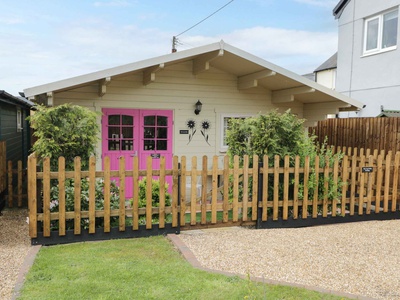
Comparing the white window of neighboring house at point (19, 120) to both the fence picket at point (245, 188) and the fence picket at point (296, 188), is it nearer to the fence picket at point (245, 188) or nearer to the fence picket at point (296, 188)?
the fence picket at point (245, 188)

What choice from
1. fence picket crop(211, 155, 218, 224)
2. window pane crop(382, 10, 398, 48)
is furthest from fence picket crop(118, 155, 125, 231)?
window pane crop(382, 10, 398, 48)

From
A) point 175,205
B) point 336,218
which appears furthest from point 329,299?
point 336,218

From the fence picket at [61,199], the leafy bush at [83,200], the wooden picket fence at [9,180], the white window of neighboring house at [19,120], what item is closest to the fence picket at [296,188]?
the leafy bush at [83,200]

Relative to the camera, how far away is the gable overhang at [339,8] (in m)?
14.3

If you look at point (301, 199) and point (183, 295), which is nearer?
point (183, 295)

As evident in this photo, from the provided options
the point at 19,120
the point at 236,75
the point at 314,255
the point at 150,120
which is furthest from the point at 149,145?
the point at 19,120

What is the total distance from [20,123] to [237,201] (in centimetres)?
983

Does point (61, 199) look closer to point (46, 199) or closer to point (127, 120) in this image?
point (46, 199)

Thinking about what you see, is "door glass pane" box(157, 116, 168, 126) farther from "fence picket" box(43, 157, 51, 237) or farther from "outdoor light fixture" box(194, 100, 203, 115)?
"fence picket" box(43, 157, 51, 237)

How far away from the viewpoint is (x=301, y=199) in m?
6.89

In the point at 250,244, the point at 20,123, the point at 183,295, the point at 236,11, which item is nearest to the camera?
the point at 183,295

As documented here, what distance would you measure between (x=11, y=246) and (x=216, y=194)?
3259mm

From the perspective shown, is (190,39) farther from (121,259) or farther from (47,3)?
(121,259)

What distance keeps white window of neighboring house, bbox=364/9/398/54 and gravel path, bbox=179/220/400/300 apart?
7.86 m
